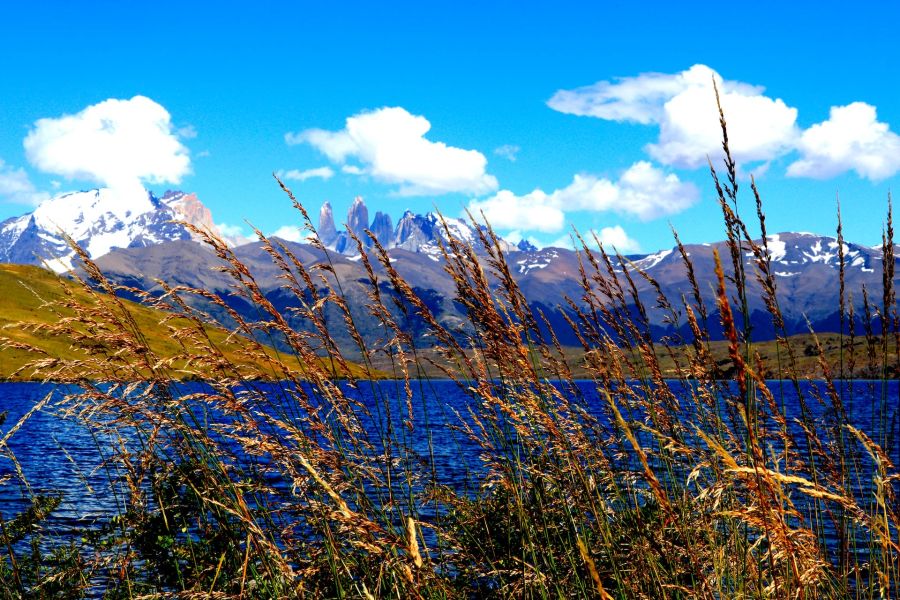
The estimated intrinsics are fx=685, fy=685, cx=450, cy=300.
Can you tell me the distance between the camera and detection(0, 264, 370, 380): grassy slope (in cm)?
502

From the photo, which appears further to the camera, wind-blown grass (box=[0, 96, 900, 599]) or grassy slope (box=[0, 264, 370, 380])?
grassy slope (box=[0, 264, 370, 380])

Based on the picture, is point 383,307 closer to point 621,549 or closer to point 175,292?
point 175,292

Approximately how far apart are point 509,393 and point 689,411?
193cm

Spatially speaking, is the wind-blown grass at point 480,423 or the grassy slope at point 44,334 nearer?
the wind-blown grass at point 480,423

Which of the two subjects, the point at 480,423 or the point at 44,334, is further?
the point at 480,423

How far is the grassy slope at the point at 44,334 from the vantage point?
198 inches

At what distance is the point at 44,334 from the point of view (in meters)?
4.83

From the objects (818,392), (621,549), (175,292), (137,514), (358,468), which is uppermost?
(175,292)

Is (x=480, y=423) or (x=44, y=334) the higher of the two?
(x=44, y=334)

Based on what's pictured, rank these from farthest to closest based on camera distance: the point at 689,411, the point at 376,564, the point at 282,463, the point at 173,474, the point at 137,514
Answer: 1. the point at 173,474
2. the point at 689,411
3. the point at 137,514
4. the point at 376,564
5. the point at 282,463

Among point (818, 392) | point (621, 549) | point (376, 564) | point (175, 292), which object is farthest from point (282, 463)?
point (818, 392)

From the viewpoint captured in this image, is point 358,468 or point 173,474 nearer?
point 358,468

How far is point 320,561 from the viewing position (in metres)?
4.98

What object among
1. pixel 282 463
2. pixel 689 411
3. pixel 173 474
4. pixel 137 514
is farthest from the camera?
pixel 173 474
